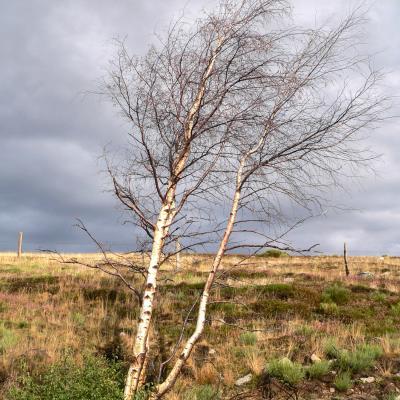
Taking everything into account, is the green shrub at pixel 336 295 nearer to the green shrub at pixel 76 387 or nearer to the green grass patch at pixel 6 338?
the green grass patch at pixel 6 338

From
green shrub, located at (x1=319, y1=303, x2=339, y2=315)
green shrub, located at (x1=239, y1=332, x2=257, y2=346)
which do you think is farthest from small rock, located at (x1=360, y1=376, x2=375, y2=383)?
green shrub, located at (x1=319, y1=303, x2=339, y2=315)

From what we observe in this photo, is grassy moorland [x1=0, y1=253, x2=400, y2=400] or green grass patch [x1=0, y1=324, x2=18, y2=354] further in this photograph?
green grass patch [x1=0, y1=324, x2=18, y2=354]

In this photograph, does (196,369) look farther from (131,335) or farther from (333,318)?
(333,318)

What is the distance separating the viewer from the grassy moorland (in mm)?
9164

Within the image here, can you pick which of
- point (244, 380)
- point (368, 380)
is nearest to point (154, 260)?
point (244, 380)

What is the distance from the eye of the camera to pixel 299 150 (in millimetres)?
8328

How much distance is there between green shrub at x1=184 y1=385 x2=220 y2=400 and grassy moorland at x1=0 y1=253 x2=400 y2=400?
0.09 ft

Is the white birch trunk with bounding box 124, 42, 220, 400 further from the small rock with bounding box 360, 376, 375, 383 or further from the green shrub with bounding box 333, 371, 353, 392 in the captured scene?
the small rock with bounding box 360, 376, 375, 383

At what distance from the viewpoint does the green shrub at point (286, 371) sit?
9.72 m

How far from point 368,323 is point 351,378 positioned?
4.87 meters

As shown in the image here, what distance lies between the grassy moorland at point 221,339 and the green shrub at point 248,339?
26mm

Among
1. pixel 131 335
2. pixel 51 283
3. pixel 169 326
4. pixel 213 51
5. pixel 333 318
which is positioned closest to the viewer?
pixel 213 51

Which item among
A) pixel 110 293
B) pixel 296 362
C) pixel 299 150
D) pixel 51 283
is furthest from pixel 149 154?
pixel 51 283

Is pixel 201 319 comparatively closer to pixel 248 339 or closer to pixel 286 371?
pixel 286 371
